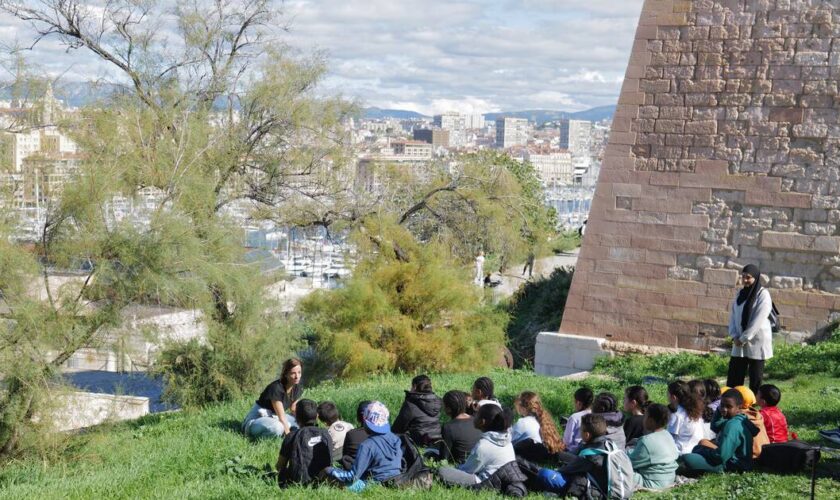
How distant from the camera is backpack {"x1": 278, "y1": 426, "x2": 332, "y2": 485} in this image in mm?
6555

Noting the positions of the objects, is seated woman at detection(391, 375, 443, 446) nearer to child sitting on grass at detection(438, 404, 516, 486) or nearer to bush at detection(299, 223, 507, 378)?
child sitting on grass at detection(438, 404, 516, 486)

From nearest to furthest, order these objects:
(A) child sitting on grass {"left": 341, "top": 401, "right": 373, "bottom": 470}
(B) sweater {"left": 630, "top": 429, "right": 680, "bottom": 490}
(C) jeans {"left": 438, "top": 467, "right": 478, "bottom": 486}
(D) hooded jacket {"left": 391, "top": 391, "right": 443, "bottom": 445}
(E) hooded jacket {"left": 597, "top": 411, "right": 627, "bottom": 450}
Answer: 1. (C) jeans {"left": 438, "top": 467, "right": 478, "bottom": 486}
2. (B) sweater {"left": 630, "top": 429, "right": 680, "bottom": 490}
3. (A) child sitting on grass {"left": 341, "top": 401, "right": 373, "bottom": 470}
4. (E) hooded jacket {"left": 597, "top": 411, "right": 627, "bottom": 450}
5. (D) hooded jacket {"left": 391, "top": 391, "right": 443, "bottom": 445}

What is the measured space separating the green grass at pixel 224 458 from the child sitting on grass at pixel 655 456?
160 mm

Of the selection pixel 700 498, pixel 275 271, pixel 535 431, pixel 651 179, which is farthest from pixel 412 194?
pixel 700 498

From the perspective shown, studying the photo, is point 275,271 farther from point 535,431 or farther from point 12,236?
point 535,431

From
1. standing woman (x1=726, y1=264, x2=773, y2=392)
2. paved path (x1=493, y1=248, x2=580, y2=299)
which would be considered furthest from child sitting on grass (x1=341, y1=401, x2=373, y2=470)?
paved path (x1=493, y1=248, x2=580, y2=299)

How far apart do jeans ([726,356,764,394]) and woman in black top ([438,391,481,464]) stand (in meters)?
3.05

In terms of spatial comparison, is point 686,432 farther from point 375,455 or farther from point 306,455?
point 306,455

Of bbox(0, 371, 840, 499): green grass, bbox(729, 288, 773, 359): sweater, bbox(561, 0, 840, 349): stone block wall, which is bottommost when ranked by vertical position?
bbox(0, 371, 840, 499): green grass

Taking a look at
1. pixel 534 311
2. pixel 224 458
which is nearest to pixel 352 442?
pixel 224 458

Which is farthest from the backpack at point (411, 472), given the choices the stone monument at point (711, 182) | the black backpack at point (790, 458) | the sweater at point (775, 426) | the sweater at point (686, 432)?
the stone monument at point (711, 182)

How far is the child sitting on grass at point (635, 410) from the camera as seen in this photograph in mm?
7418

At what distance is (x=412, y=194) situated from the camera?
1852 cm

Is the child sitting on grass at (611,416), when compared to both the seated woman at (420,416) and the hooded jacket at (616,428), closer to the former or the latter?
the hooded jacket at (616,428)
